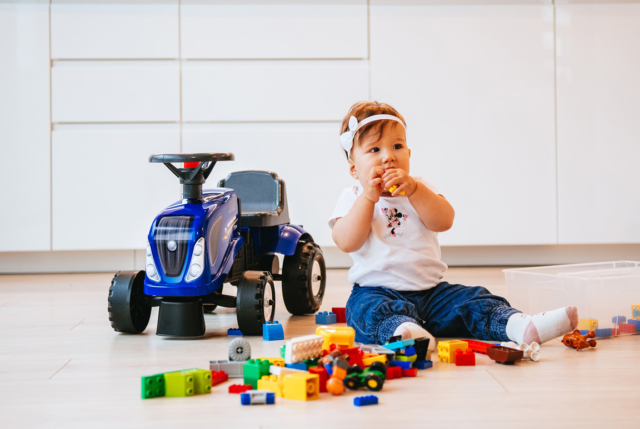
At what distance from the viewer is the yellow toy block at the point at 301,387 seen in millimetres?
769

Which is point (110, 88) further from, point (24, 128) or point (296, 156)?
point (296, 156)

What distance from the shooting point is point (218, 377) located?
0.85 meters

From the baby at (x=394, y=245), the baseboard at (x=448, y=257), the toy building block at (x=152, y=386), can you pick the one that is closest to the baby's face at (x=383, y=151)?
the baby at (x=394, y=245)

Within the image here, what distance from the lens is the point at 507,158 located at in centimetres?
236

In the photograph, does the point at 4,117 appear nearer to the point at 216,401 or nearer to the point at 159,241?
the point at 159,241

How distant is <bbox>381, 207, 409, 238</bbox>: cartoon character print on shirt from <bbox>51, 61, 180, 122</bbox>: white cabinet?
1.35 metres

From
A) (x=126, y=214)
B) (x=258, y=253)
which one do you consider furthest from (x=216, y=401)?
(x=126, y=214)

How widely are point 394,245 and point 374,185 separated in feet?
0.46

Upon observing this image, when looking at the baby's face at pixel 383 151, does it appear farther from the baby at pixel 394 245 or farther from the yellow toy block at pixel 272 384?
the yellow toy block at pixel 272 384

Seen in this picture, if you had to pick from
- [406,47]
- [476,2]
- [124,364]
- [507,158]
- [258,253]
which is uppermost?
[476,2]

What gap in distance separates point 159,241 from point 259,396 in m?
0.49

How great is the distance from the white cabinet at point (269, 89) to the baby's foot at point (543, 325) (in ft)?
4.74

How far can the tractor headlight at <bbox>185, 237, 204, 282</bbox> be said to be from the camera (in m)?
1.14

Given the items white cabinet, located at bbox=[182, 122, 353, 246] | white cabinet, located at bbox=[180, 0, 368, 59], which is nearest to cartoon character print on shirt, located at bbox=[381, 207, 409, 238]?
white cabinet, located at bbox=[182, 122, 353, 246]
